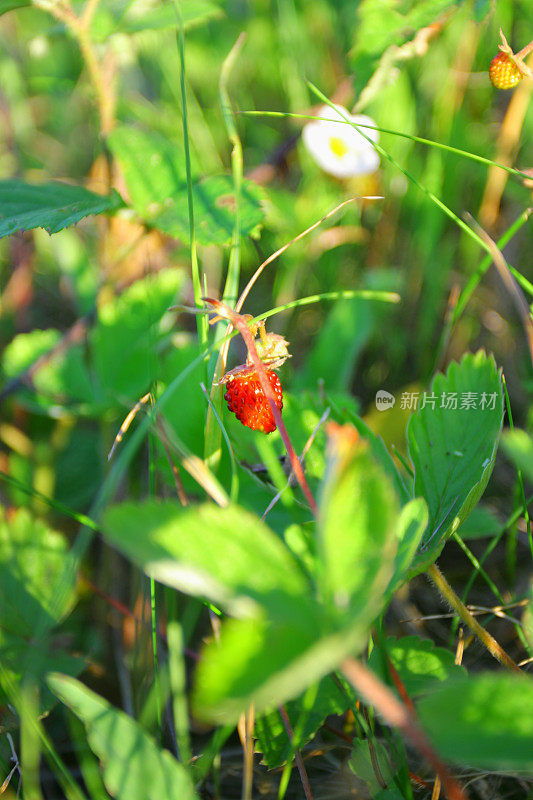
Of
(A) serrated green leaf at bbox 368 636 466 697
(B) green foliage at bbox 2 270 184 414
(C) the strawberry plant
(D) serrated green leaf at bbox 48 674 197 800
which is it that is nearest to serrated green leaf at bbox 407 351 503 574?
(C) the strawberry plant

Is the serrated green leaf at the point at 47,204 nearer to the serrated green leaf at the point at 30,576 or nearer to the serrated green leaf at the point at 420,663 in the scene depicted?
the serrated green leaf at the point at 30,576

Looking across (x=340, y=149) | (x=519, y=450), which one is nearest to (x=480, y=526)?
(x=519, y=450)

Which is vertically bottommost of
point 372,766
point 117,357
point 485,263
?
point 372,766

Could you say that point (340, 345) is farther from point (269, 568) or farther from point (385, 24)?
point (269, 568)

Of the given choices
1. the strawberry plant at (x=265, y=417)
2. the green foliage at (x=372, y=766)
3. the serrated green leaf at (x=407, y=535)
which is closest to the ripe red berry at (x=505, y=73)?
the strawberry plant at (x=265, y=417)

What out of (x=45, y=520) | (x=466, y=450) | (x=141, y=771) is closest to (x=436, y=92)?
(x=466, y=450)

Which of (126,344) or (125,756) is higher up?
(126,344)
